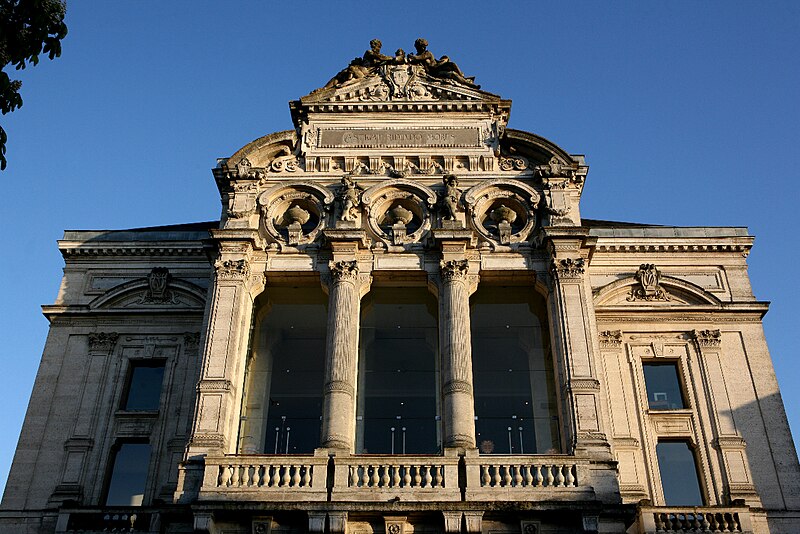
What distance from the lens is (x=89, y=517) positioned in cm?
2667

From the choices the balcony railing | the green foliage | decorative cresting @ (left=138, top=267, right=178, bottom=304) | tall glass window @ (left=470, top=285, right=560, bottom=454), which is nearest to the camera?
the green foliage

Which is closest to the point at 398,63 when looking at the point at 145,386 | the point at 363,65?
the point at 363,65

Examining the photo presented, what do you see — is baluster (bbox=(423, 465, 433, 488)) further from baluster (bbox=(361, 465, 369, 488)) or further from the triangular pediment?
the triangular pediment

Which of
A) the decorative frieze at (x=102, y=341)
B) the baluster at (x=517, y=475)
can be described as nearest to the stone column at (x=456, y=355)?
the baluster at (x=517, y=475)

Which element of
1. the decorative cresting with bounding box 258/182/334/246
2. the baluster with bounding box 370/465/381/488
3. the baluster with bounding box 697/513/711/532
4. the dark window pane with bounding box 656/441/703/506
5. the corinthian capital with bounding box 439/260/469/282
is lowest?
the baluster with bounding box 697/513/711/532

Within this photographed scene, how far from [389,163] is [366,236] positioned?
3.48 m

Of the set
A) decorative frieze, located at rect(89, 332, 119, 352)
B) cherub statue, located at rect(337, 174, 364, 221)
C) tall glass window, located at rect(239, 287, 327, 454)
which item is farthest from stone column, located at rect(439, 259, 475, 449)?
decorative frieze, located at rect(89, 332, 119, 352)

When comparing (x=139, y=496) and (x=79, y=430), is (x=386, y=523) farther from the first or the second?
(x=79, y=430)

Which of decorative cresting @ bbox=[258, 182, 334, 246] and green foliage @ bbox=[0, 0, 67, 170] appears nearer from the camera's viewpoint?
green foliage @ bbox=[0, 0, 67, 170]

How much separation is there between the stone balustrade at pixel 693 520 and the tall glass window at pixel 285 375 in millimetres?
9781

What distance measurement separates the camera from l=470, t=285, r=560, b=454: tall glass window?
2764cm

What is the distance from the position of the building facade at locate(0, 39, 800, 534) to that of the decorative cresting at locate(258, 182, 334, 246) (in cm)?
10

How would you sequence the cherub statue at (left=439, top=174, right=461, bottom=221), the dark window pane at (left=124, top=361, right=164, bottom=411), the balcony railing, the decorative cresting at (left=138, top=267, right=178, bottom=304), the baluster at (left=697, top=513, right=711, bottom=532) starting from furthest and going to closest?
the decorative cresting at (left=138, top=267, right=178, bottom=304) → the dark window pane at (left=124, top=361, right=164, bottom=411) → the cherub statue at (left=439, top=174, right=461, bottom=221) → the baluster at (left=697, top=513, right=711, bottom=532) → the balcony railing

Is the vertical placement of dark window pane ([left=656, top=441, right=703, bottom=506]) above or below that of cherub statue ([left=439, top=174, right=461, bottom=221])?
below
